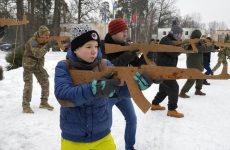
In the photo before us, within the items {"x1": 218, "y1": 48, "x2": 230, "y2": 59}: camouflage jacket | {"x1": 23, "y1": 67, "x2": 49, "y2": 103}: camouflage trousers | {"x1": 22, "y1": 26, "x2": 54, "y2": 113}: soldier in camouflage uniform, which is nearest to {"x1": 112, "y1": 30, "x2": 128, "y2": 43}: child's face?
{"x1": 22, "y1": 26, "x2": 54, "y2": 113}: soldier in camouflage uniform

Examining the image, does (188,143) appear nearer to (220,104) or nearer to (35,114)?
(35,114)

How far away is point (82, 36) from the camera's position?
8.22ft

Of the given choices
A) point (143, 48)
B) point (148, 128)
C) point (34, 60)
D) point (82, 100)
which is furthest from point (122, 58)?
point (34, 60)

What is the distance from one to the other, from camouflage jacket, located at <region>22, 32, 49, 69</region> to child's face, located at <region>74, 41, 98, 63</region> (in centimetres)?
360

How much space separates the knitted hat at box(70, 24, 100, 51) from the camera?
2.50 meters

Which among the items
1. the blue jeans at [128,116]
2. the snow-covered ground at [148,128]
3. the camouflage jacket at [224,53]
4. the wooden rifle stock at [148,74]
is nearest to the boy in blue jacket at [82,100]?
the wooden rifle stock at [148,74]

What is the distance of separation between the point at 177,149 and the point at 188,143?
327 millimetres

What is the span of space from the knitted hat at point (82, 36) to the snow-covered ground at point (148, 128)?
2271 millimetres

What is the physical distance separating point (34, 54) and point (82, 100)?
3.83 meters

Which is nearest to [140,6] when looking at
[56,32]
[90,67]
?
[56,32]

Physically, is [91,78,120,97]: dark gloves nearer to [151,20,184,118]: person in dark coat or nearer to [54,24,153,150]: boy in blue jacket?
[54,24,153,150]: boy in blue jacket

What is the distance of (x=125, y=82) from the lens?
2.30m

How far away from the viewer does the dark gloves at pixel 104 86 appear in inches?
88.2

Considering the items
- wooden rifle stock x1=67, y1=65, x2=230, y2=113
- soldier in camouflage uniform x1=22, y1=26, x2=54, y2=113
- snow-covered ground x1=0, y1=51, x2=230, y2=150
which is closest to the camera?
wooden rifle stock x1=67, y1=65, x2=230, y2=113
